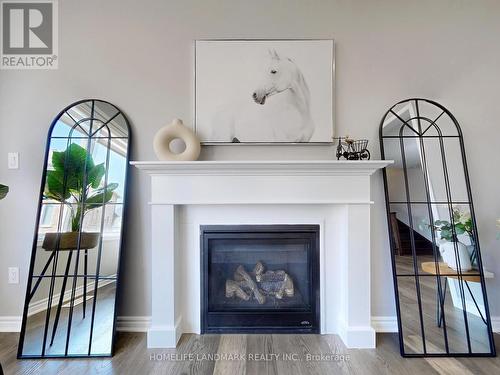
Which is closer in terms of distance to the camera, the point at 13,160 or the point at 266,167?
the point at 266,167

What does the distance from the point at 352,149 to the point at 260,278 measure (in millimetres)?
1130

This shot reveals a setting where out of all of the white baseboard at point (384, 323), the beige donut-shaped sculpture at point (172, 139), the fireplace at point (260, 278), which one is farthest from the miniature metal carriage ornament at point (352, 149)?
the white baseboard at point (384, 323)

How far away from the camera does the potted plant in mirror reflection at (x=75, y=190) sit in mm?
1912

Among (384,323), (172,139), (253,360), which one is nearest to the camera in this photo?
(253,360)

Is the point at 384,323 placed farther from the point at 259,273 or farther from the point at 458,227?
the point at 259,273

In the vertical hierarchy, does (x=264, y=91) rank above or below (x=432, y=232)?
above

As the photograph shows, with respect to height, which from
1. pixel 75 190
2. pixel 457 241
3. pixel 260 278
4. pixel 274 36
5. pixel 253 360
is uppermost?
pixel 274 36

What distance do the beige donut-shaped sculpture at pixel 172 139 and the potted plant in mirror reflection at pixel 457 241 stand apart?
1.76 m

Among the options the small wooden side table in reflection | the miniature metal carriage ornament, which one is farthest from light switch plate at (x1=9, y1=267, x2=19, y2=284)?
the small wooden side table in reflection

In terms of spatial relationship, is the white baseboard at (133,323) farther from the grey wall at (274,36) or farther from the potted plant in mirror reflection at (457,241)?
the potted plant in mirror reflection at (457,241)

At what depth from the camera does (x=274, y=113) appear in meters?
1.97

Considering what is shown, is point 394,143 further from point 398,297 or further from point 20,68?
point 20,68

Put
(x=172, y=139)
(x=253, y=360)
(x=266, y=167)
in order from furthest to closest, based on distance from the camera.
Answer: (x=172, y=139) < (x=266, y=167) < (x=253, y=360)

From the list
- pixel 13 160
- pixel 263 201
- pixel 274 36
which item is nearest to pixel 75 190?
pixel 13 160
